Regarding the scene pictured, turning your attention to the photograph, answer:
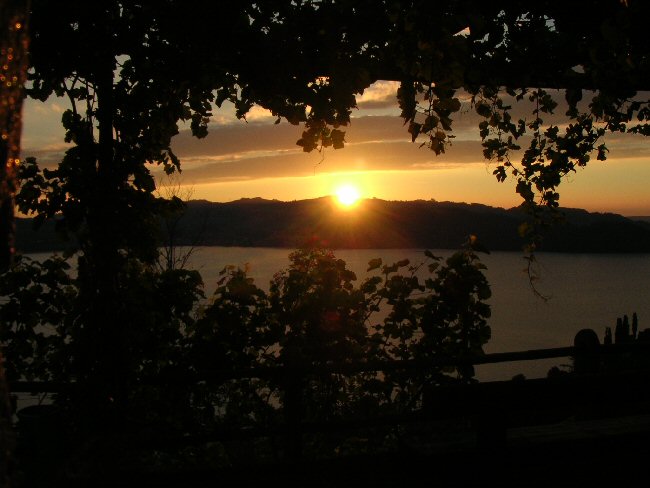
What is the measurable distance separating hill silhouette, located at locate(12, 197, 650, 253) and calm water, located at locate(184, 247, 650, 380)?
1144mm

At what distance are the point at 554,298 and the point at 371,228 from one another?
2533 centimetres

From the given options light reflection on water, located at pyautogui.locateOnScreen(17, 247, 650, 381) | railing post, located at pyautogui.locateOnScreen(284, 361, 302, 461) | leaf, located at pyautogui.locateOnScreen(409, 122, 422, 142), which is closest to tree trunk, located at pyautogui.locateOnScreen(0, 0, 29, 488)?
leaf, located at pyautogui.locateOnScreen(409, 122, 422, 142)

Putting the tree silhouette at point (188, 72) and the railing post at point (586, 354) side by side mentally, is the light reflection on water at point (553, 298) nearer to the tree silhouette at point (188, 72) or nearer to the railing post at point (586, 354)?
the railing post at point (586, 354)

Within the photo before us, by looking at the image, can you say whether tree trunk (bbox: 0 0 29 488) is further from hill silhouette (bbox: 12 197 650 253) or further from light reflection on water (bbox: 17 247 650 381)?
light reflection on water (bbox: 17 247 650 381)

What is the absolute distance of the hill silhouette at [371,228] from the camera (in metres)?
9.34

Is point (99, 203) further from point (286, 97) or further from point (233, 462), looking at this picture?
point (233, 462)

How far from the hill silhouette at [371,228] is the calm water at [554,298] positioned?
114cm

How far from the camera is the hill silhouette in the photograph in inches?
368

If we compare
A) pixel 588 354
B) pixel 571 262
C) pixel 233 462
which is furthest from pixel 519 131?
pixel 571 262

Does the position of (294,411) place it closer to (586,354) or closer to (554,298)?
(586,354)

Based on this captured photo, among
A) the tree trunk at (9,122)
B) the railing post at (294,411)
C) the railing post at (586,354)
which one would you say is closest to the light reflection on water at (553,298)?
the railing post at (586,354)

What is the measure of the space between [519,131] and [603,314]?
55.4 meters

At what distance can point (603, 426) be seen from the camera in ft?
20.4

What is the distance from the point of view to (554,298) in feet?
187
